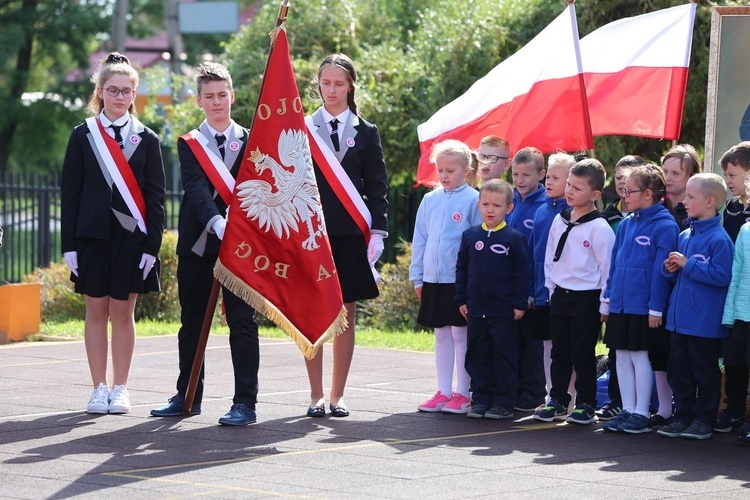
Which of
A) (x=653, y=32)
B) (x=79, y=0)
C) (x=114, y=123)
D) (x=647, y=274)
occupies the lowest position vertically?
(x=647, y=274)

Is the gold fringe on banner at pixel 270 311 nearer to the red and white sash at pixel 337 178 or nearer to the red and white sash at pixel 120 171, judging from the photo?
the red and white sash at pixel 337 178

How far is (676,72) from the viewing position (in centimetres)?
932

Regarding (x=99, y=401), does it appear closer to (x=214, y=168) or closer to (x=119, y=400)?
(x=119, y=400)

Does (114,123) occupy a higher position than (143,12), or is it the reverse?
(143,12)

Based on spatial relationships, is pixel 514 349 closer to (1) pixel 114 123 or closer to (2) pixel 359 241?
(2) pixel 359 241

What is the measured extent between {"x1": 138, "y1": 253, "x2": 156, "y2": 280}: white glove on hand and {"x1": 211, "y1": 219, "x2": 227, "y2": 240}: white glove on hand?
0.61m

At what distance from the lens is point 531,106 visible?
9352 millimetres

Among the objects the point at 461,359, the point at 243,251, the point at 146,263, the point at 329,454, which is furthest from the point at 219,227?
the point at 461,359

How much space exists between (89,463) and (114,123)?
256 cm

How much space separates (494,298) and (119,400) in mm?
2339

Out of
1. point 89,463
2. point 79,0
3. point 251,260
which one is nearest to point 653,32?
point 251,260

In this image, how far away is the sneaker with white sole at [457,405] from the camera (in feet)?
27.1

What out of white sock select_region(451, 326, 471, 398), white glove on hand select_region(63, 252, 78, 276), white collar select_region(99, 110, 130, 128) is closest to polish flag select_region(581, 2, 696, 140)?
white sock select_region(451, 326, 471, 398)


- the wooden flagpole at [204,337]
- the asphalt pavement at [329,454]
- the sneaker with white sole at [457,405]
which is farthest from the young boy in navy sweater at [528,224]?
the wooden flagpole at [204,337]
